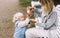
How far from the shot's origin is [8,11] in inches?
203

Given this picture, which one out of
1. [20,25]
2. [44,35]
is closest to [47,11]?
[44,35]

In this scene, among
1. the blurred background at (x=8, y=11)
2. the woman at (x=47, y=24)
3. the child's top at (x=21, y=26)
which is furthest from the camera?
the blurred background at (x=8, y=11)

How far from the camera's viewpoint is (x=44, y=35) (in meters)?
2.46

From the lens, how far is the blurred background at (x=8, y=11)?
12.9 feet

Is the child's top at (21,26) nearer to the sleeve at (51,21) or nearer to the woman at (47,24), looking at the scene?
the woman at (47,24)

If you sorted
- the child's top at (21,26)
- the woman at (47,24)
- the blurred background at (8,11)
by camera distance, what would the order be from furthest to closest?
the blurred background at (8,11), the child's top at (21,26), the woman at (47,24)

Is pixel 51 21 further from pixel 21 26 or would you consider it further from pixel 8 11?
pixel 8 11

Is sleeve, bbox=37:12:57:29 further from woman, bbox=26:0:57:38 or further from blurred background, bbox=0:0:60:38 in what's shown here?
blurred background, bbox=0:0:60:38

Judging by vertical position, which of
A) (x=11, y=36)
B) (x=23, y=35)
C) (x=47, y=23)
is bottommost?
(x=11, y=36)

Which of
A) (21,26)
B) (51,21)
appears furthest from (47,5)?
(21,26)

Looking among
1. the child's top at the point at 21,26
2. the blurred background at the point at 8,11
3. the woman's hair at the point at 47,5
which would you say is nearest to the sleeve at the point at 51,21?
the woman's hair at the point at 47,5

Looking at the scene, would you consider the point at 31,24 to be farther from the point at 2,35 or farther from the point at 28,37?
the point at 2,35

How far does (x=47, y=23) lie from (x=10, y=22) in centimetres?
198

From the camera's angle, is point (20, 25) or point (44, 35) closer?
point (44, 35)
